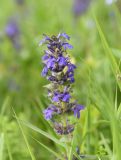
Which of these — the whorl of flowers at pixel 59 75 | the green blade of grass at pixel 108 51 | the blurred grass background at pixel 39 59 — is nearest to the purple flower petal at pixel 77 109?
the whorl of flowers at pixel 59 75

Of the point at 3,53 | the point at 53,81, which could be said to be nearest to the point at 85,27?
the point at 3,53

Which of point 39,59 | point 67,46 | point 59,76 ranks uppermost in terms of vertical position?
point 39,59

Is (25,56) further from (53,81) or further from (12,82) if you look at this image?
(53,81)

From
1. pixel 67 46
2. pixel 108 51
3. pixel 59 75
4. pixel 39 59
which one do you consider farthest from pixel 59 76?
pixel 39 59

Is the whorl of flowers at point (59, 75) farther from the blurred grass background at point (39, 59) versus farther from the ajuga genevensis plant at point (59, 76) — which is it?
the blurred grass background at point (39, 59)

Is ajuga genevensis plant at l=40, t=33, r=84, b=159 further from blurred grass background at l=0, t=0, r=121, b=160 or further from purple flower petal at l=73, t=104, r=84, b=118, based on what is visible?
blurred grass background at l=0, t=0, r=121, b=160

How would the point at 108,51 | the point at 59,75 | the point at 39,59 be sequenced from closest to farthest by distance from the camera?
the point at 108,51, the point at 59,75, the point at 39,59

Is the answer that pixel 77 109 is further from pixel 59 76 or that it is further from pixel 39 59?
pixel 39 59

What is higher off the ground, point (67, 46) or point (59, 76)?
point (67, 46)
